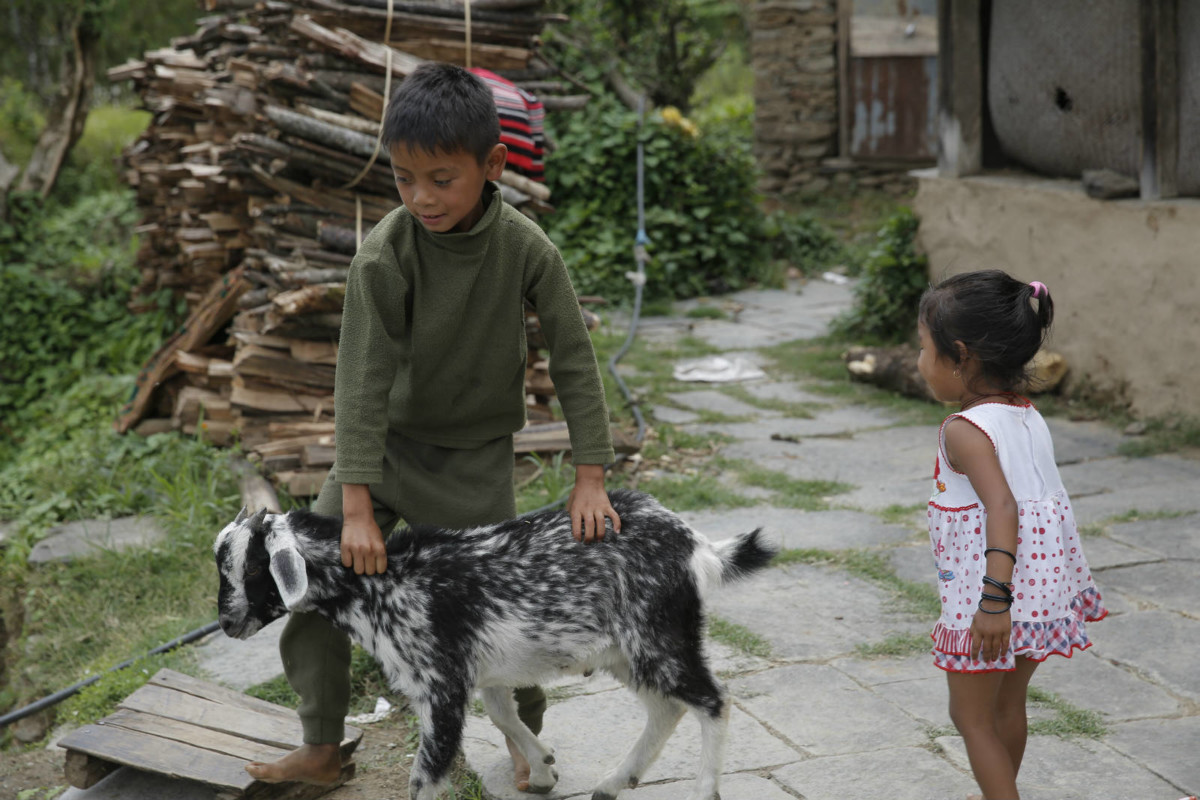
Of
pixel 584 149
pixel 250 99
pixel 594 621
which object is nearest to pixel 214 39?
pixel 250 99

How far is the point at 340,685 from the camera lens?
304cm

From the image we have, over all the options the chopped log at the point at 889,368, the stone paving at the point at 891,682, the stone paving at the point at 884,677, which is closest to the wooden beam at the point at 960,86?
the chopped log at the point at 889,368

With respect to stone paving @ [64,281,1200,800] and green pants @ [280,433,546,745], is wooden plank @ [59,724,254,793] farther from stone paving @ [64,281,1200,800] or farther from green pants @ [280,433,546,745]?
green pants @ [280,433,546,745]

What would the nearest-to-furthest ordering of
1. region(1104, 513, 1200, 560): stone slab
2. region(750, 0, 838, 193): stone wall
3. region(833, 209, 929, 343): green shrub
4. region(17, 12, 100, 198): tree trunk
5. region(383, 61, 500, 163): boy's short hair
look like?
region(383, 61, 500, 163): boy's short hair
region(1104, 513, 1200, 560): stone slab
region(833, 209, 929, 343): green shrub
region(17, 12, 100, 198): tree trunk
region(750, 0, 838, 193): stone wall

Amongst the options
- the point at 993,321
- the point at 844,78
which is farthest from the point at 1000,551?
the point at 844,78

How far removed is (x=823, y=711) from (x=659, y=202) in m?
8.55

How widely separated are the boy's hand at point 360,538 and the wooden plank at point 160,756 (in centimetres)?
86

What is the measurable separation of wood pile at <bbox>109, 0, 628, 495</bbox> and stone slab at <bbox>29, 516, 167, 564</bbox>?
0.66 m

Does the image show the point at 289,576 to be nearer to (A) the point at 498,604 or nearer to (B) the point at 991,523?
(A) the point at 498,604

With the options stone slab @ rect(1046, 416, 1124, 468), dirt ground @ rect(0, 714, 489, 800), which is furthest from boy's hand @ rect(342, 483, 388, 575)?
stone slab @ rect(1046, 416, 1124, 468)

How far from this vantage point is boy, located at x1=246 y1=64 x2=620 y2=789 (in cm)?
262

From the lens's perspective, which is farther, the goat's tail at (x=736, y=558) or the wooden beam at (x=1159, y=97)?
the wooden beam at (x=1159, y=97)

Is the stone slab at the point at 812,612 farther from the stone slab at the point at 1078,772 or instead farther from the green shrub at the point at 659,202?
the green shrub at the point at 659,202

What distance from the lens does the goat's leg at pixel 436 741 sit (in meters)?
2.65
